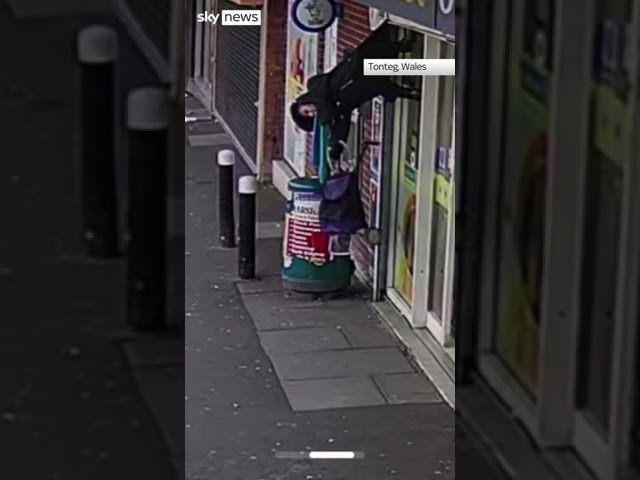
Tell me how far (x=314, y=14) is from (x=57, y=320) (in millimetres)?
6829

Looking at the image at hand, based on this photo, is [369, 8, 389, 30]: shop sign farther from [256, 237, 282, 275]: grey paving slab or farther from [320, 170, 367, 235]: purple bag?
[256, 237, 282, 275]: grey paving slab

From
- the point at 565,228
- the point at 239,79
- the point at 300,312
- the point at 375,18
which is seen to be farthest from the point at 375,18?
the point at 565,228

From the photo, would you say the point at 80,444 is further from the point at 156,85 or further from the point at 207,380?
the point at 207,380

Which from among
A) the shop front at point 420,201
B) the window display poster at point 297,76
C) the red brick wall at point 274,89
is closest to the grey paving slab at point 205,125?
the red brick wall at point 274,89

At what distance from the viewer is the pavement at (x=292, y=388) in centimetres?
496

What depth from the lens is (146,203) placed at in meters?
1.54

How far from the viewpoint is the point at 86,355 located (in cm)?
155

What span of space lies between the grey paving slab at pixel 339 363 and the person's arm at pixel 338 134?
143 cm

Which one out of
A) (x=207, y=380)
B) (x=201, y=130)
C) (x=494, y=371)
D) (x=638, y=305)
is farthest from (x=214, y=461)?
(x=201, y=130)

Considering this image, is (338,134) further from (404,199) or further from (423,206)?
(423,206)

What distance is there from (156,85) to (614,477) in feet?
2.26

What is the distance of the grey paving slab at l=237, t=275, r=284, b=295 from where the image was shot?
764 centimetres

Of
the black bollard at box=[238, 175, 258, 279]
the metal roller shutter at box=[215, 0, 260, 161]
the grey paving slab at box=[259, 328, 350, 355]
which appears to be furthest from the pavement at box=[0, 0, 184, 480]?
the metal roller shutter at box=[215, 0, 260, 161]

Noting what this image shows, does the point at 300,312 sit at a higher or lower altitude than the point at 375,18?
lower
